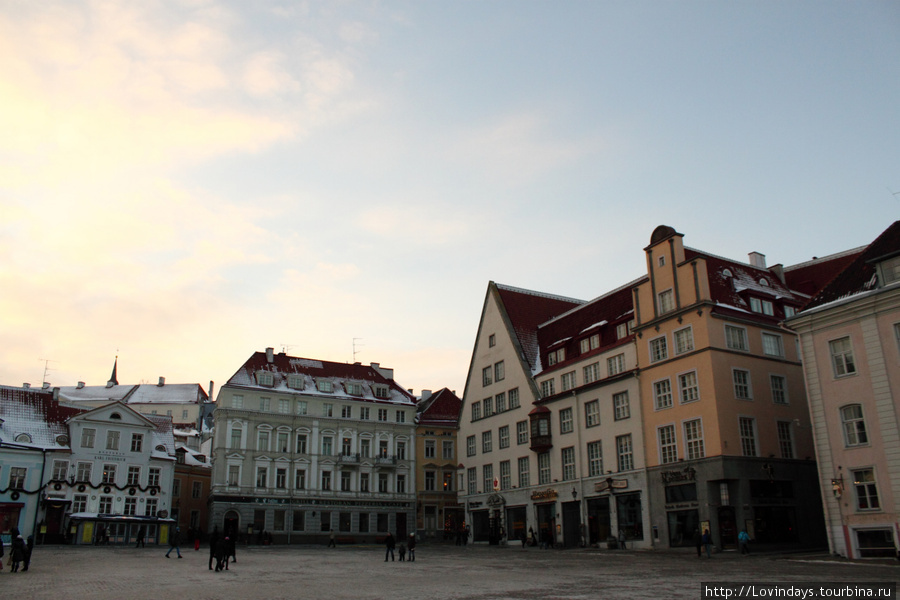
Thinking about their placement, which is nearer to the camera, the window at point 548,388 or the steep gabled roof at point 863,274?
the steep gabled roof at point 863,274

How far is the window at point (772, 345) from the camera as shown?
43.2m

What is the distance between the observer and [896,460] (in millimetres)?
29344

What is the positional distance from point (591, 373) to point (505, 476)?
13.6m

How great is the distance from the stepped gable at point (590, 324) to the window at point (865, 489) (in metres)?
18.3

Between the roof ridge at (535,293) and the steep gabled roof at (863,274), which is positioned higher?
the roof ridge at (535,293)

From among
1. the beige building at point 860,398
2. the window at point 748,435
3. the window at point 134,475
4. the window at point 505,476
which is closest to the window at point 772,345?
the window at point 748,435

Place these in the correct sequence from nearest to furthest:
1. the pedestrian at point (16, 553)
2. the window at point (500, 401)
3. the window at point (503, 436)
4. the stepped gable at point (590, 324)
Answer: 1. the pedestrian at point (16, 553)
2. the stepped gable at point (590, 324)
3. the window at point (503, 436)
4. the window at point (500, 401)

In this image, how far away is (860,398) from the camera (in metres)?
31.1

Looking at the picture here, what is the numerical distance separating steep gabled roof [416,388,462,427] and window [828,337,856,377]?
4713 centimetres

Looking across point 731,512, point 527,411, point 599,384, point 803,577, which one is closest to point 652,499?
point 731,512

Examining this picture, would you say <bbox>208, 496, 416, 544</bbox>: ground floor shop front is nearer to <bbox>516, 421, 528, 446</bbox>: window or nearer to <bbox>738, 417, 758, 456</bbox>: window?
<bbox>516, 421, 528, 446</bbox>: window

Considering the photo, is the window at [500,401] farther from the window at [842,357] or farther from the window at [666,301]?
the window at [842,357]

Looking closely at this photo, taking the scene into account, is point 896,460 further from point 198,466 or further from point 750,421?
point 198,466

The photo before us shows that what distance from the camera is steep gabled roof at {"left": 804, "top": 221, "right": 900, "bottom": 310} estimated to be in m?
31.9
